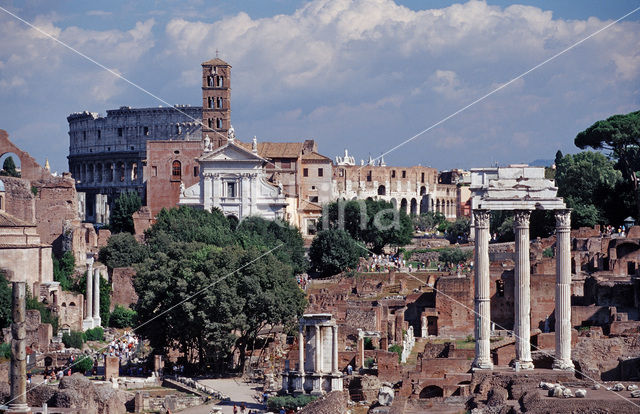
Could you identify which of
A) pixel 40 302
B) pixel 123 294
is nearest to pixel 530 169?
pixel 40 302

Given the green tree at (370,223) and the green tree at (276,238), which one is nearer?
the green tree at (276,238)

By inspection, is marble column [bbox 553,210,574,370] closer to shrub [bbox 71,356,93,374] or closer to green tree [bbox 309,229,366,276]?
shrub [bbox 71,356,93,374]

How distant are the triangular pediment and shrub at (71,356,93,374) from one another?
38723 mm

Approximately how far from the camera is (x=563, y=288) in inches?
1308

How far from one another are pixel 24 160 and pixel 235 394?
40.7 metres

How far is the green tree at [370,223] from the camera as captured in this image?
252 ft

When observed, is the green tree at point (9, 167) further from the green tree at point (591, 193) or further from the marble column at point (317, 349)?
the marble column at point (317, 349)

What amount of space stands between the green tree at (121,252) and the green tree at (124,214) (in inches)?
513

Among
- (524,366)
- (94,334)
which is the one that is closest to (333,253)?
(94,334)

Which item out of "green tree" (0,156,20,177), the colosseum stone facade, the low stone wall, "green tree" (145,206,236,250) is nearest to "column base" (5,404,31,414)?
the low stone wall

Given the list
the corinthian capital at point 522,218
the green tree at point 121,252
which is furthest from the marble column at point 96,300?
the corinthian capital at point 522,218

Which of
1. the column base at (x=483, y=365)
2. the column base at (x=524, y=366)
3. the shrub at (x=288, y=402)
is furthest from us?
the shrub at (x=288, y=402)

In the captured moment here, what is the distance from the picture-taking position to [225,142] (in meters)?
88.2

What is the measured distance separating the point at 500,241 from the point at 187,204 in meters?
20.5
